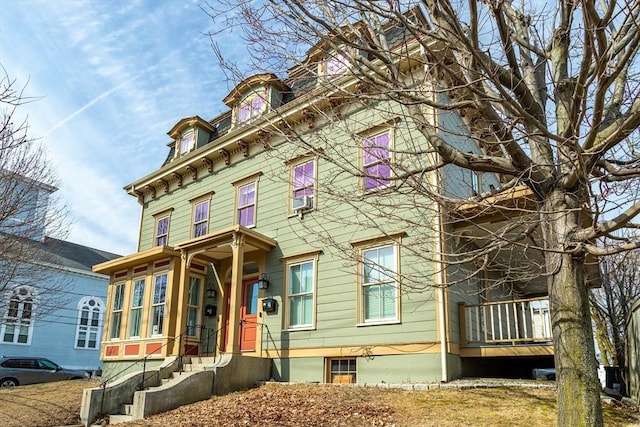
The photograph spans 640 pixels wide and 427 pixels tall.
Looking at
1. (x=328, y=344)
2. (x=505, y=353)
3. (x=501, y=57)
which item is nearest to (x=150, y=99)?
(x=501, y=57)

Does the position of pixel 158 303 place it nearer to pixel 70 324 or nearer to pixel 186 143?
pixel 186 143

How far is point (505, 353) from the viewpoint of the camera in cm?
940

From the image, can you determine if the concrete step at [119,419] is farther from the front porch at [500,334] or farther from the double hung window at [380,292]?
the front porch at [500,334]

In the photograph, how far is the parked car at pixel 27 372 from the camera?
18.3 m

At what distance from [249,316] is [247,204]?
10.4 feet

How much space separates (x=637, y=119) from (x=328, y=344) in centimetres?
812

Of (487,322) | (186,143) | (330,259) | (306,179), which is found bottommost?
(487,322)

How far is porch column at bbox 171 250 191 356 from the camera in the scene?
12.7 m

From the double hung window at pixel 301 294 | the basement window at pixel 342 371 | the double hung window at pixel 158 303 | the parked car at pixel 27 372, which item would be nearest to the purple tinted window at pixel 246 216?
the double hung window at pixel 301 294

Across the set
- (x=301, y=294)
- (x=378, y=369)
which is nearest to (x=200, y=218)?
(x=301, y=294)

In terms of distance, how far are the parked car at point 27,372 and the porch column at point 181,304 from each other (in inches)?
370

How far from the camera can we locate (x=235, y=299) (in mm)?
11531

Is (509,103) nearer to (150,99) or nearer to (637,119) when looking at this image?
(637,119)

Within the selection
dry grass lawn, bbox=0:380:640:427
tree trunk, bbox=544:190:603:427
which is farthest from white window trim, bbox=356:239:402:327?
tree trunk, bbox=544:190:603:427
